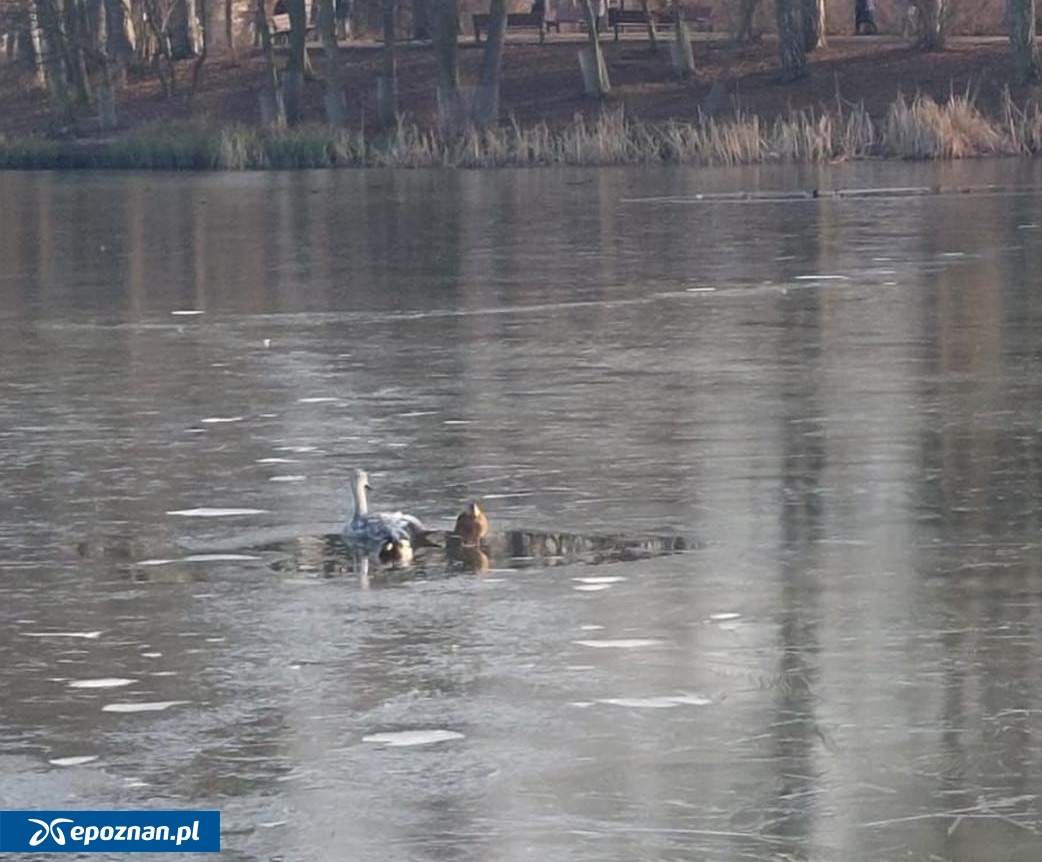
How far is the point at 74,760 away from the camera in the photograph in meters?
5.86

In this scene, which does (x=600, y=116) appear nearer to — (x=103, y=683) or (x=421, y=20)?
(x=421, y=20)

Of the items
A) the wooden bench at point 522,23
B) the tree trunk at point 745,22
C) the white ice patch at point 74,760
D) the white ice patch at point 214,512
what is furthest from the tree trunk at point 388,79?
the white ice patch at point 74,760

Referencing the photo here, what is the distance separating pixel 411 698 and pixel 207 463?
423 cm

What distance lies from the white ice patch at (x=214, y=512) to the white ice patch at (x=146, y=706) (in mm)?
2793

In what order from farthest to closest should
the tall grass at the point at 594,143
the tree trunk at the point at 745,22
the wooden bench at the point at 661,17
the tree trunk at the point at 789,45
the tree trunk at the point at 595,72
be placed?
the wooden bench at the point at 661,17, the tree trunk at the point at 745,22, the tree trunk at the point at 595,72, the tree trunk at the point at 789,45, the tall grass at the point at 594,143

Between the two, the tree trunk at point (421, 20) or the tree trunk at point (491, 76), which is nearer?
the tree trunk at point (491, 76)

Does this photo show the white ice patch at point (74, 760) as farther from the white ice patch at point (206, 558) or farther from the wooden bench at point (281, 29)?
the wooden bench at point (281, 29)

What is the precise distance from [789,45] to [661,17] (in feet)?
49.0

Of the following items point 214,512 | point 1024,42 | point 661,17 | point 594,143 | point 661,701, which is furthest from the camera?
point 661,17

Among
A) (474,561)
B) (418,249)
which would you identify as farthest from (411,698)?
(418,249)

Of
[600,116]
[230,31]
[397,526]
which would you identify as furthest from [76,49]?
[397,526]

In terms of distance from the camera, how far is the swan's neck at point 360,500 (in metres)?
8.70

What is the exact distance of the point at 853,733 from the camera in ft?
19.6

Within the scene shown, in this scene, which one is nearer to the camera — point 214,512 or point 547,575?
point 547,575
